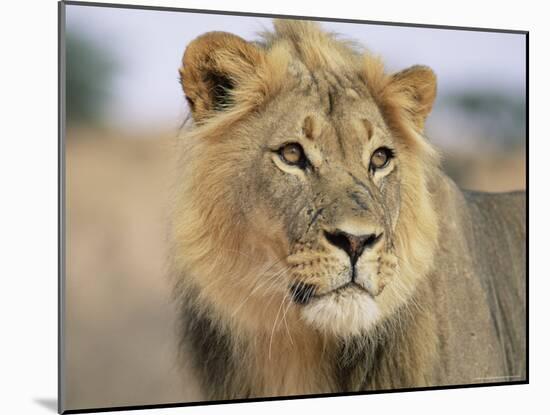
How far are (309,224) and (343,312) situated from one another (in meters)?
0.36

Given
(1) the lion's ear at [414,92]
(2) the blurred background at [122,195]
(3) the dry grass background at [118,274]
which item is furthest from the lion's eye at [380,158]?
(3) the dry grass background at [118,274]

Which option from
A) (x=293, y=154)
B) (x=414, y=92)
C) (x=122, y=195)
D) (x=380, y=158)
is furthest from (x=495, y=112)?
(x=122, y=195)

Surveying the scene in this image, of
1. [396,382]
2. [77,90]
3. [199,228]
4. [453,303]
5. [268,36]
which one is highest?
[268,36]

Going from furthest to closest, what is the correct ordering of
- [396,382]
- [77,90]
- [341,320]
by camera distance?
[396,382]
[77,90]
[341,320]

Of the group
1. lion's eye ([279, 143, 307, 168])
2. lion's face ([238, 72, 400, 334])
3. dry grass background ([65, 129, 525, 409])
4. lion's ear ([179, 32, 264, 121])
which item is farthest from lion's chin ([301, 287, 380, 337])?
lion's ear ([179, 32, 264, 121])

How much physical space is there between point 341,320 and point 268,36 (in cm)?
129

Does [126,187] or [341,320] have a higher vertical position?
[126,187]

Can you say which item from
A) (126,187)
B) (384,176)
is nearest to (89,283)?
(126,187)

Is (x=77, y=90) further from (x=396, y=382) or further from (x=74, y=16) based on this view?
(x=396, y=382)

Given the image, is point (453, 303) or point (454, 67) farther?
point (454, 67)

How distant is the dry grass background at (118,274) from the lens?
13.0ft

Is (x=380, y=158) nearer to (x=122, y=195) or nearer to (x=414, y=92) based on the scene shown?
(x=414, y=92)

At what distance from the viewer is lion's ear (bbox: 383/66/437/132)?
4.24 meters

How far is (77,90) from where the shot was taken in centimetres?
396
